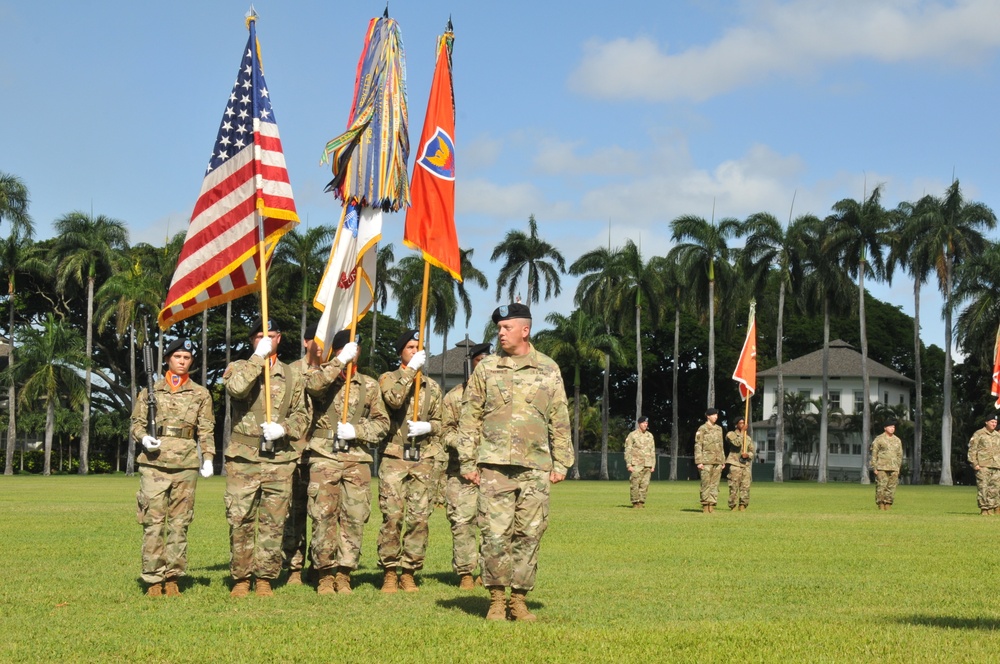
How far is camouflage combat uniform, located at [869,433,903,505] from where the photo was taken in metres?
30.5

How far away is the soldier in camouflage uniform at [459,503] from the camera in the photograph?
12.1 meters

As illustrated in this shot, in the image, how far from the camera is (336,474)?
1124 cm

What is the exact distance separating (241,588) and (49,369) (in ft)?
219

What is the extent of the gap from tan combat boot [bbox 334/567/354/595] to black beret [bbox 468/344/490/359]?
10.6 feet

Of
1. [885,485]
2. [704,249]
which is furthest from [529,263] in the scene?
[885,485]

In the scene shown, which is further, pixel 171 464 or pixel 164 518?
pixel 171 464

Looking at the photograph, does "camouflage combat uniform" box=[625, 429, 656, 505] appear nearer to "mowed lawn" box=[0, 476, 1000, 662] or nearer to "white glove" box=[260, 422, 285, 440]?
"mowed lawn" box=[0, 476, 1000, 662]

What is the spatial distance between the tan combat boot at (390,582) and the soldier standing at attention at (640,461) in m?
18.2

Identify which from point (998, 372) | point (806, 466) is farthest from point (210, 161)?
point (806, 466)

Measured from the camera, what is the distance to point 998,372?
34.8 meters

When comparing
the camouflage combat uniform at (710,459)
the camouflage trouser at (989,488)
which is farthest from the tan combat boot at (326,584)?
the camouflage trouser at (989,488)

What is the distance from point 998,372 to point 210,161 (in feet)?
91.4

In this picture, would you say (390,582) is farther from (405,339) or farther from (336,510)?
(405,339)

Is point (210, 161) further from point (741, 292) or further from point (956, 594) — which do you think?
point (741, 292)
